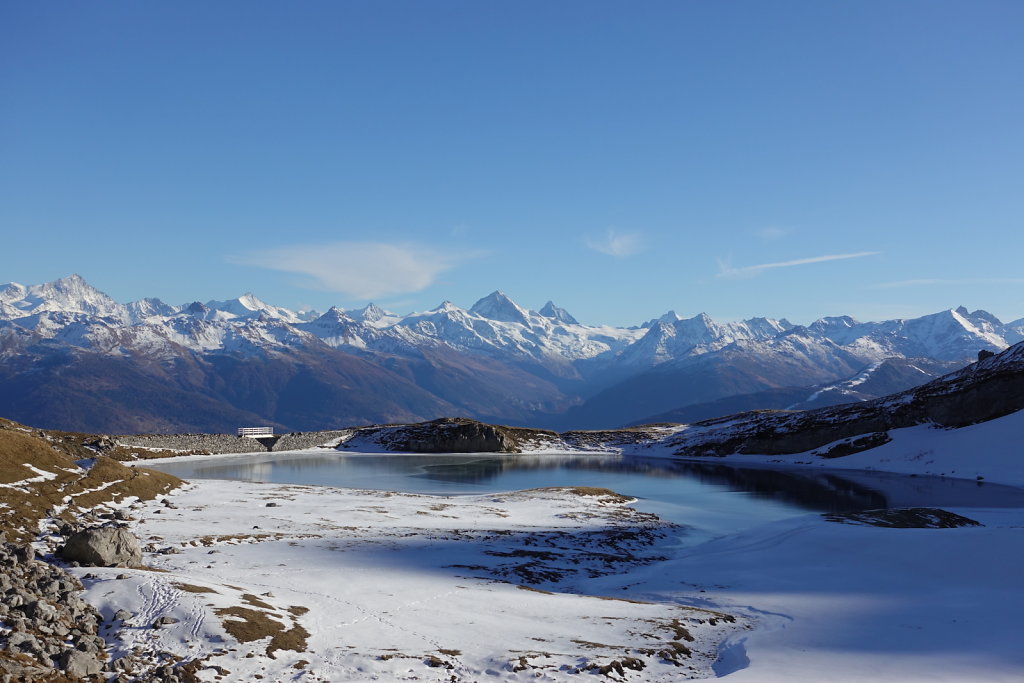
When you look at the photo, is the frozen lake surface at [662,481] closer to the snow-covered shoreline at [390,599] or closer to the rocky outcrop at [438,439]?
the rocky outcrop at [438,439]

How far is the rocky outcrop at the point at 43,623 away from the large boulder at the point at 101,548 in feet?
8.30

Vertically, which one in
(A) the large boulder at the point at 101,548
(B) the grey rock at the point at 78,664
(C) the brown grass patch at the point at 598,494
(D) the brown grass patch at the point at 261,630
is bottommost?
(C) the brown grass patch at the point at 598,494

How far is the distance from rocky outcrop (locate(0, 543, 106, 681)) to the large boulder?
2.53m

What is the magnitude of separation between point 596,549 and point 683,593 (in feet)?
31.2

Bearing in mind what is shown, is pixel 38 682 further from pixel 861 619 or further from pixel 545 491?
pixel 545 491

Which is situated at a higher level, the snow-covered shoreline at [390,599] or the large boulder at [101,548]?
the large boulder at [101,548]

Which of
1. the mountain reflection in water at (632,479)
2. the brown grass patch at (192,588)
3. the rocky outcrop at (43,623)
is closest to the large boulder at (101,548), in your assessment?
the rocky outcrop at (43,623)

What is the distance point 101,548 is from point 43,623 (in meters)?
8.19

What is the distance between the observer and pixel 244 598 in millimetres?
24172

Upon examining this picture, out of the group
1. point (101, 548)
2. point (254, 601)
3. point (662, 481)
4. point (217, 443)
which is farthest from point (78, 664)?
point (217, 443)

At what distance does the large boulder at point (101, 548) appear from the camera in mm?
26078

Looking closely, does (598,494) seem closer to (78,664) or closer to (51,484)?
(51,484)

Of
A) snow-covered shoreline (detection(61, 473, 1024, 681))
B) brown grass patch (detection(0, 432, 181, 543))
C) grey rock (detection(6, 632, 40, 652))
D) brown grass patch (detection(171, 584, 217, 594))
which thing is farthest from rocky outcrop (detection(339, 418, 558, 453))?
grey rock (detection(6, 632, 40, 652))

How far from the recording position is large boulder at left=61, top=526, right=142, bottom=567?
1027 inches
